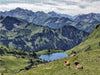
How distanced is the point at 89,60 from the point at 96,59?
7.47 ft

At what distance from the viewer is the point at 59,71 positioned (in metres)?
46.8

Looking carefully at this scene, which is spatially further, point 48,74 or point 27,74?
point 27,74

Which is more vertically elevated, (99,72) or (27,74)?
(99,72)

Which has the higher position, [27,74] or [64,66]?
[64,66]

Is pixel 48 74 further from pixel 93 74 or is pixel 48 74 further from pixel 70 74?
pixel 93 74

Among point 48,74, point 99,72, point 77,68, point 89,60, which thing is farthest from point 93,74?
point 48,74

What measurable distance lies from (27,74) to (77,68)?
16382 mm

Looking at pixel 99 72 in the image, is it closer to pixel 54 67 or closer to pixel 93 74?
pixel 93 74

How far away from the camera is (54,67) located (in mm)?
50438

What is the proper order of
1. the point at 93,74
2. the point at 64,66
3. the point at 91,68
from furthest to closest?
1. the point at 64,66
2. the point at 91,68
3. the point at 93,74

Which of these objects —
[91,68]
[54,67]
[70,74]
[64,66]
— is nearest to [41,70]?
[54,67]

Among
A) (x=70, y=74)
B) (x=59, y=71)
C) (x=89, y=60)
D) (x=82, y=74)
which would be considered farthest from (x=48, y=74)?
(x=89, y=60)

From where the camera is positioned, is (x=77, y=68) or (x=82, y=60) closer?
(x=77, y=68)

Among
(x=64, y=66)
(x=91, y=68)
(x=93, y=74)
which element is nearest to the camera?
(x=93, y=74)
